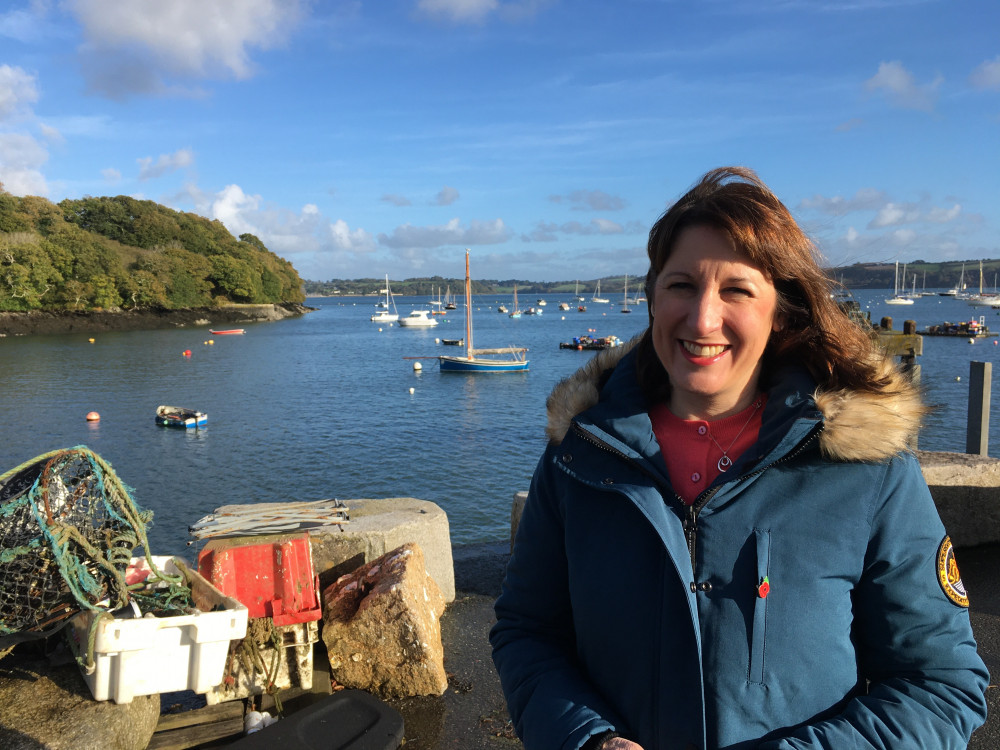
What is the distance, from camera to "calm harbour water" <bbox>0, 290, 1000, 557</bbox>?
1925cm

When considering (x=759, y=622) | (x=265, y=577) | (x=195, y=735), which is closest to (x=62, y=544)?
(x=265, y=577)

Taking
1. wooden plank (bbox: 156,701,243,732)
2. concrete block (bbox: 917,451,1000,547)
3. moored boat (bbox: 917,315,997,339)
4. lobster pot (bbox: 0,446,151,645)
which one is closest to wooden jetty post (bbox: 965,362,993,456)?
concrete block (bbox: 917,451,1000,547)

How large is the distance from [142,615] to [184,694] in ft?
3.28

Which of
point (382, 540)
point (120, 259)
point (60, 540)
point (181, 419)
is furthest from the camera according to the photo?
point (120, 259)

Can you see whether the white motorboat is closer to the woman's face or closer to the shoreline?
the shoreline

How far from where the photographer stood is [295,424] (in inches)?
1197

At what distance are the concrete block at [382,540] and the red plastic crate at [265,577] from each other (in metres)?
0.62

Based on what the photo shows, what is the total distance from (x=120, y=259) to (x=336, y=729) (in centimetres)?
10484

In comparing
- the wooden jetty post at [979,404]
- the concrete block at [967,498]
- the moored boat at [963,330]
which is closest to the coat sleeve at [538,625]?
the concrete block at [967,498]

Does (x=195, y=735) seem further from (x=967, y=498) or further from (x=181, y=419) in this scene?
(x=181, y=419)

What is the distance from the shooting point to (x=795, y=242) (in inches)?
67.9

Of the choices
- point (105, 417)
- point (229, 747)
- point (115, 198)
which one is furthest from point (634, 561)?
point (115, 198)

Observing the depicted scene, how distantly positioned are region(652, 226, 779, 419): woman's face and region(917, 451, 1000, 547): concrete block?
221 inches

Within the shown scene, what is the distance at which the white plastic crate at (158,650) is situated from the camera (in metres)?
3.80
